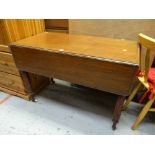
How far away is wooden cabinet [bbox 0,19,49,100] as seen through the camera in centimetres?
147

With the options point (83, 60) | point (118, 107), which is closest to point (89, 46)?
point (83, 60)

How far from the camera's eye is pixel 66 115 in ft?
5.37

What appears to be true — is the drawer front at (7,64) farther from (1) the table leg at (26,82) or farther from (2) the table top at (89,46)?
(2) the table top at (89,46)

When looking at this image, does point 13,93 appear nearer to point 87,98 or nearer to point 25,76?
point 25,76

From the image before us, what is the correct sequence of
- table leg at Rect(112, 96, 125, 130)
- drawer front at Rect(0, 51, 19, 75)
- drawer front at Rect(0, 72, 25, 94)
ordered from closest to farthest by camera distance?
1. table leg at Rect(112, 96, 125, 130)
2. drawer front at Rect(0, 51, 19, 75)
3. drawer front at Rect(0, 72, 25, 94)

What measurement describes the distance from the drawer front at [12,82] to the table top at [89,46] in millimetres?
486

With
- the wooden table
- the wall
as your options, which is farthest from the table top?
the wall

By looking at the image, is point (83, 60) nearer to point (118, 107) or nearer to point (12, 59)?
point (118, 107)

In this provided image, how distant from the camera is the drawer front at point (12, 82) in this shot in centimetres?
173

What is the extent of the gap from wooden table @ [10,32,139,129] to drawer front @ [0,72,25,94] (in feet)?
0.85

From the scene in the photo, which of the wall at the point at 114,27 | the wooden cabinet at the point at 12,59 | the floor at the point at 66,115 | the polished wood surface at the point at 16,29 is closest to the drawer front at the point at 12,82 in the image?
the wooden cabinet at the point at 12,59

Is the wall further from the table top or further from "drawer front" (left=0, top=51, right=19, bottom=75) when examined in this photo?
"drawer front" (left=0, top=51, right=19, bottom=75)

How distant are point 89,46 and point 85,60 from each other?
0.23 metres

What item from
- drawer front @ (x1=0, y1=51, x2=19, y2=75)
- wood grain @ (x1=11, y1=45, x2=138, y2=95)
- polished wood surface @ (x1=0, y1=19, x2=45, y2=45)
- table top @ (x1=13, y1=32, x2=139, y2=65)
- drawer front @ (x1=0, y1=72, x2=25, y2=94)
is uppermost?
polished wood surface @ (x1=0, y1=19, x2=45, y2=45)
